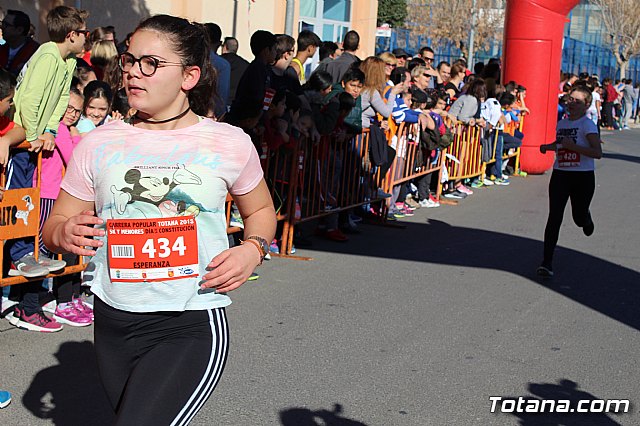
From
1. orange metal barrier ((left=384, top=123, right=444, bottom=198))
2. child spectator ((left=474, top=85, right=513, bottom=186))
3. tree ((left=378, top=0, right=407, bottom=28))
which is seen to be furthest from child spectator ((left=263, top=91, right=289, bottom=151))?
tree ((left=378, top=0, right=407, bottom=28))

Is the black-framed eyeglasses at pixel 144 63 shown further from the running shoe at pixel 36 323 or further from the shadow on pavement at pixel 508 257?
the shadow on pavement at pixel 508 257

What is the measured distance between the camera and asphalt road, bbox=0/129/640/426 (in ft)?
17.0

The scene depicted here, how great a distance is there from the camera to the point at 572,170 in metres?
8.87

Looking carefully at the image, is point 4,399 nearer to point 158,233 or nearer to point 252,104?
point 158,233

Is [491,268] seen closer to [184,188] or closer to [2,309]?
[2,309]

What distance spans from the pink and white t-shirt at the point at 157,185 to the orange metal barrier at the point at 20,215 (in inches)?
123

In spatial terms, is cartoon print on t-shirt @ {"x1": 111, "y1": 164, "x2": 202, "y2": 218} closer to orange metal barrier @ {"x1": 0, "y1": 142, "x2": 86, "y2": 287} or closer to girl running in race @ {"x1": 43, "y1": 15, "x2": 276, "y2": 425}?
girl running in race @ {"x1": 43, "y1": 15, "x2": 276, "y2": 425}

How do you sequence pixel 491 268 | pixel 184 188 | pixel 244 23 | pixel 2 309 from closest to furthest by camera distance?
pixel 184 188 → pixel 2 309 → pixel 491 268 → pixel 244 23

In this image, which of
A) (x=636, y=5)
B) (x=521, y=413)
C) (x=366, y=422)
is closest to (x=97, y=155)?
(x=366, y=422)

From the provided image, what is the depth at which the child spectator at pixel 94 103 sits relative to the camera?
277 inches

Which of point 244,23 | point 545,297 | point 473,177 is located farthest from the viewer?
point 244,23

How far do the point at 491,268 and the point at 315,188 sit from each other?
201cm

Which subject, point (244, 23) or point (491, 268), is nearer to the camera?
point (491, 268)

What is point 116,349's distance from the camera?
3.11 metres
